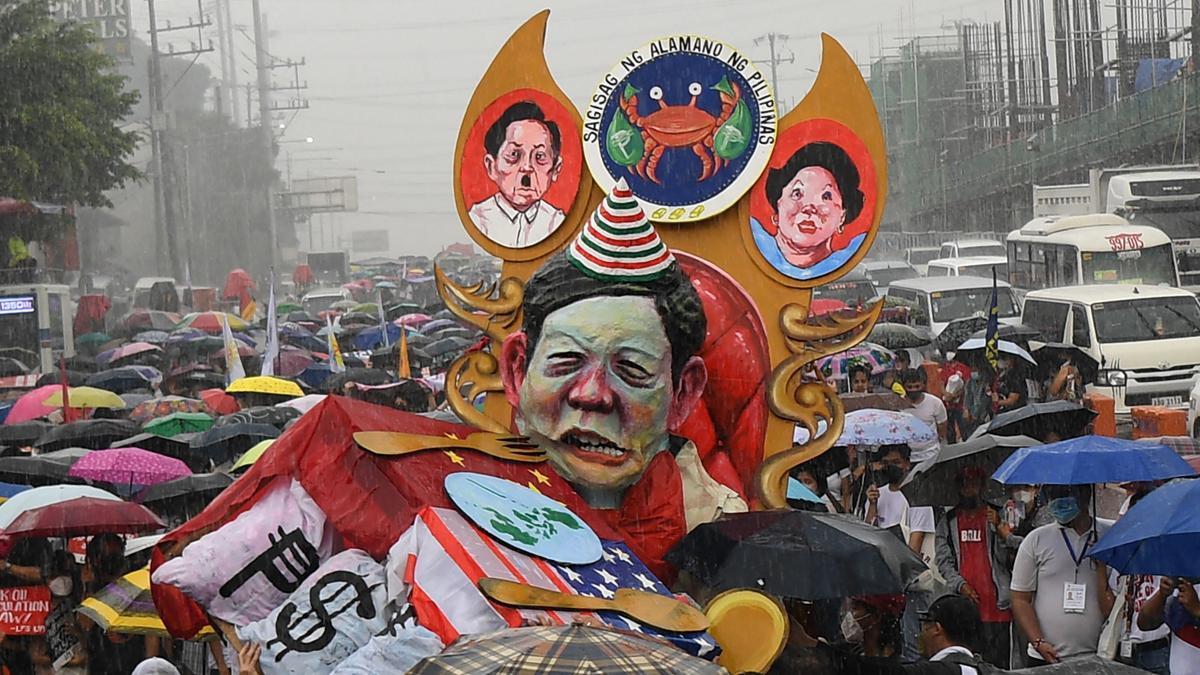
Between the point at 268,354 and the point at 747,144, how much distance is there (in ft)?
35.3

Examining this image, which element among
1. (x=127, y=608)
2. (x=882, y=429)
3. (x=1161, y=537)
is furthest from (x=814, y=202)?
(x=882, y=429)

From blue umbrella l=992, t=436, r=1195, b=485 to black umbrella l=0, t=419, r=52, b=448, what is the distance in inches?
327

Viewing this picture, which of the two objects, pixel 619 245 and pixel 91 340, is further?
pixel 91 340

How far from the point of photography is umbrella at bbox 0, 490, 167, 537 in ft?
24.9

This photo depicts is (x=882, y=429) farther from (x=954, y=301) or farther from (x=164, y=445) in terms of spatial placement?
(x=954, y=301)

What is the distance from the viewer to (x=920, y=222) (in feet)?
192

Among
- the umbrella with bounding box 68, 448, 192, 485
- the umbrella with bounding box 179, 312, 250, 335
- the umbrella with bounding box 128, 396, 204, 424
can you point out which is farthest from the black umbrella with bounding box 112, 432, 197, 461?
the umbrella with bounding box 179, 312, 250, 335

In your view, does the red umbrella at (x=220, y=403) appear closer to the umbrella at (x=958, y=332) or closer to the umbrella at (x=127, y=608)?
the umbrella at (x=127, y=608)

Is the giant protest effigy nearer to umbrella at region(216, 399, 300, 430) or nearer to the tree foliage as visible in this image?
umbrella at region(216, 399, 300, 430)

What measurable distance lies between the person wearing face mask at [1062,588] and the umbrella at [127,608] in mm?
3612

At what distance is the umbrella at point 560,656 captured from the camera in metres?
3.26

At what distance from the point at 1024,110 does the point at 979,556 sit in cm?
4136

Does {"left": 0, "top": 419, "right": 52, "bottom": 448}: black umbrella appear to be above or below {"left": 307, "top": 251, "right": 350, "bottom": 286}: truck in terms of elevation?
below

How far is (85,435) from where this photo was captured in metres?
12.6
